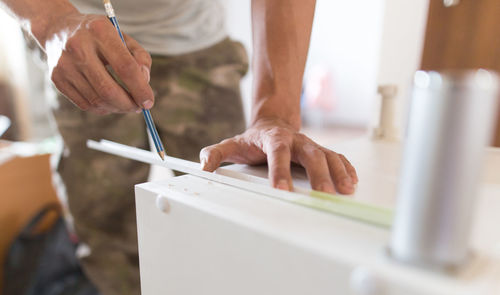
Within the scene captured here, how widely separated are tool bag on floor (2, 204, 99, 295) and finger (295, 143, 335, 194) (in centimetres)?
104

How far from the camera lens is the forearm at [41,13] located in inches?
19.2

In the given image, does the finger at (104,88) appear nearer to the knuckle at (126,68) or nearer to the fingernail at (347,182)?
the knuckle at (126,68)

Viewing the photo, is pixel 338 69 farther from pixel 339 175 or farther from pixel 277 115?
pixel 339 175

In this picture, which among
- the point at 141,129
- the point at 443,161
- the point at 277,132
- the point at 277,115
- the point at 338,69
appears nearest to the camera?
the point at 443,161

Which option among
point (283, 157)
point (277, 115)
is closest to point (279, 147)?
point (283, 157)

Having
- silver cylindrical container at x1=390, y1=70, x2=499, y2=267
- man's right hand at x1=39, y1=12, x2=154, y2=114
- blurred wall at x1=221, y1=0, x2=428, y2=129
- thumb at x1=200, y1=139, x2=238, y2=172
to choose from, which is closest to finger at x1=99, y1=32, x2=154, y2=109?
man's right hand at x1=39, y1=12, x2=154, y2=114

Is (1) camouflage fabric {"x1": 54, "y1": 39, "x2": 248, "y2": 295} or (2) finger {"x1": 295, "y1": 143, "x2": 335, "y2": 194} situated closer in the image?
(2) finger {"x1": 295, "y1": 143, "x2": 335, "y2": 194}

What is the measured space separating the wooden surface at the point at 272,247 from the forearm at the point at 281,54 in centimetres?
21

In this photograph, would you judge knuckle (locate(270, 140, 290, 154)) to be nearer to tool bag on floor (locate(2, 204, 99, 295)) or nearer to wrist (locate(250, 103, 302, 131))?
wrist (locate(250, 103, 302, 131))

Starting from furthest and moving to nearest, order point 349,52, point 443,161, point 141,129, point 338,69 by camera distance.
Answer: point 338,69
point 349,52
point 141,129
point 443,161

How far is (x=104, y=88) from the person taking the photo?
0.46 m

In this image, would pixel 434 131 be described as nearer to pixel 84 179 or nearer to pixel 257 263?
pixel 257 263

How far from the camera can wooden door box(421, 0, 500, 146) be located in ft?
3.71

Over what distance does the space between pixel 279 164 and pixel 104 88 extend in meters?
0.24
